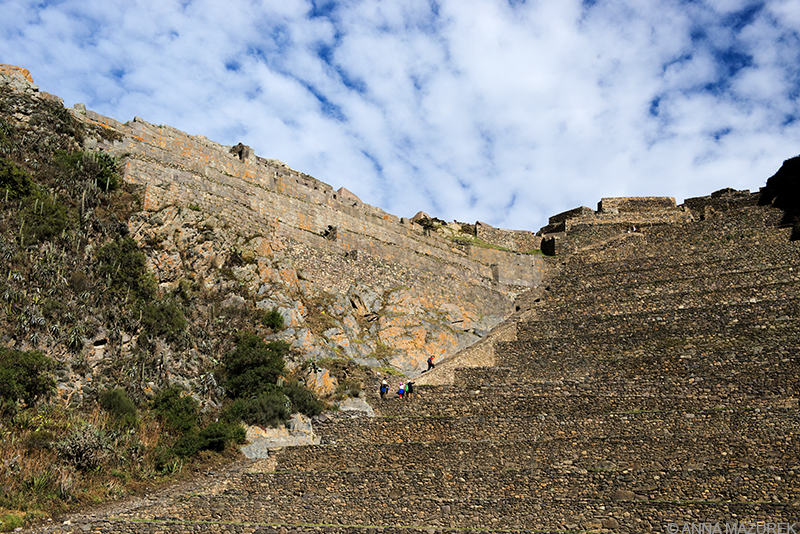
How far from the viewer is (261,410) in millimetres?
19188

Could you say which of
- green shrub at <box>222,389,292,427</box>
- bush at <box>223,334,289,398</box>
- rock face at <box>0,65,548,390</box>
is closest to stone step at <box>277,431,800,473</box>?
green shrub at <box>222,389,292,427</box>

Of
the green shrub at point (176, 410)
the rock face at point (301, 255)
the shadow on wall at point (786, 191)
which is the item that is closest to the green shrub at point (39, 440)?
the green shrub at point (176, 410)

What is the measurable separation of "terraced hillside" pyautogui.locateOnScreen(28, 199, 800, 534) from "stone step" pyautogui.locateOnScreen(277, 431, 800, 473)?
0.13 feet

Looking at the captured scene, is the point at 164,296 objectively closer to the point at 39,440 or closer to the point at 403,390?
the point at 39,440

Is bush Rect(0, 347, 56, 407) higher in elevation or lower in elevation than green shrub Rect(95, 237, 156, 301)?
lower

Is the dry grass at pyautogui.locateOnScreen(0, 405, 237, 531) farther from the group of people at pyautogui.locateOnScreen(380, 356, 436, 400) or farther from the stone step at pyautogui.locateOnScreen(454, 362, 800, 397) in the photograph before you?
the stone step at pyautogui.locateOnScreen(454, 362, 800, 397)

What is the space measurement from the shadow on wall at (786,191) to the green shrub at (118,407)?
3101 centimetres

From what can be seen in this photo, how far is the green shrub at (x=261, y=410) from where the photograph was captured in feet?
62.1

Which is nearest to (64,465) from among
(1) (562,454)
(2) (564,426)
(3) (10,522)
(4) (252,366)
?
(3) (10,522)

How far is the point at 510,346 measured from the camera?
24.4 meters

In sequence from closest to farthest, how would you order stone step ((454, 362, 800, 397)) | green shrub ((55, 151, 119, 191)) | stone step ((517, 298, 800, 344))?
stone step ((454, 362, 800, 397))
stone step ((517, 298, 800, 344))
green shrub ((55, 151, 119, 191))

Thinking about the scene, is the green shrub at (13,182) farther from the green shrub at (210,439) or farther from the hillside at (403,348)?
the green shrub at (210,439)

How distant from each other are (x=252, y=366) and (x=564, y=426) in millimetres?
9464

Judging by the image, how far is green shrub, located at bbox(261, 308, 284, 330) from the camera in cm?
2212
